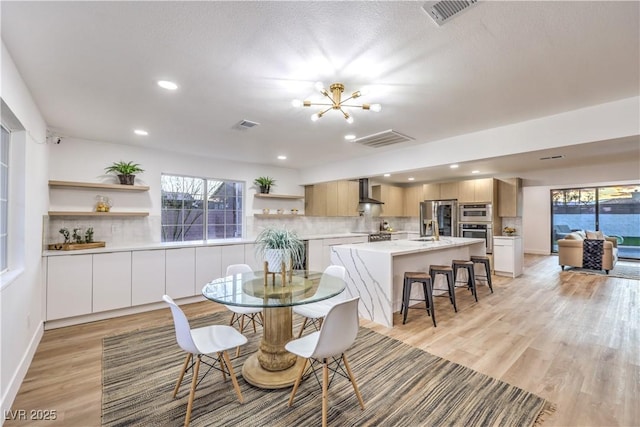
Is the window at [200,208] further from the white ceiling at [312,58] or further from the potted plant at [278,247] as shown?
the potted plant at [278,247]

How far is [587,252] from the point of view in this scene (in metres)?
6.47

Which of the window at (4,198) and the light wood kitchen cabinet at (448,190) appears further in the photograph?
the light wood kitchen cabinet at (448,190)

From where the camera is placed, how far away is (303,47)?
1857 millimetres

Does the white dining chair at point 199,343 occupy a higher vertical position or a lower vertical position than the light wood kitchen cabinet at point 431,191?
lower

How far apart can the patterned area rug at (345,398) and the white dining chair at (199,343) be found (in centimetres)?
14

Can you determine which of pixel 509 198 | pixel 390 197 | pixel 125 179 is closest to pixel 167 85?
pixel 125 179

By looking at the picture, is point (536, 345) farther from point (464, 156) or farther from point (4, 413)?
point (4, 413)

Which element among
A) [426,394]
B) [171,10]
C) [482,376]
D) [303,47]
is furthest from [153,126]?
[482,376]

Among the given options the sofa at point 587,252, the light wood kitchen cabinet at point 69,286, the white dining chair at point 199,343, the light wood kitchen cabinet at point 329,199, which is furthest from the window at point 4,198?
the sofa at point 587,252

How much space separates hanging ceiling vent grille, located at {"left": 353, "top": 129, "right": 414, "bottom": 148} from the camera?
12.0 feet

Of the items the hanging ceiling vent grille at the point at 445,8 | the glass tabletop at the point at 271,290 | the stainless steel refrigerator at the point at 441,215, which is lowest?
the glass tabletop at the point at 271,290

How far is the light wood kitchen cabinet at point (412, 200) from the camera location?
8.16 m

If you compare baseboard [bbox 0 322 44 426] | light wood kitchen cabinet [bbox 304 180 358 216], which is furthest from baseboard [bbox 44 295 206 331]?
light wood kitchen cabinet [bbox 304 180 358 216]

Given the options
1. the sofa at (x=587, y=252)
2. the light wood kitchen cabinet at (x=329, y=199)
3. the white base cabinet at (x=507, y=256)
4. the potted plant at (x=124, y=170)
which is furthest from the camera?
the light wood kitchen cabinet at (x=329, y=199)
